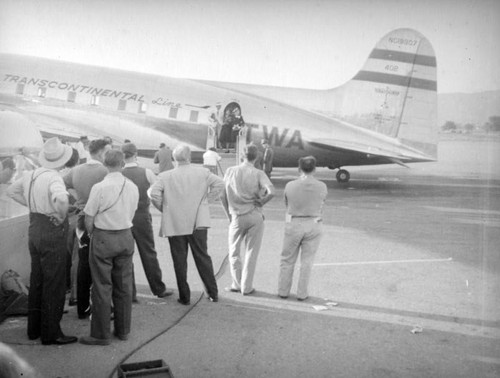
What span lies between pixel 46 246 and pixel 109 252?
0.54 m

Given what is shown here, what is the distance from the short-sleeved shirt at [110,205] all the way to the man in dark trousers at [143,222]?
1044mm

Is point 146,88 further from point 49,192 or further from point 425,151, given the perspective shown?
point 49,192

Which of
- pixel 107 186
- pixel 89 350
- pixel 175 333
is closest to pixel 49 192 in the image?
pixel 107 186

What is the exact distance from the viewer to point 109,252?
448cm

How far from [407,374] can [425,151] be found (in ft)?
45.4

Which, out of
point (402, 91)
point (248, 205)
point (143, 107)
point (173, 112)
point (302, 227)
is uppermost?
point (402, 91)

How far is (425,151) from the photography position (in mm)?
16594

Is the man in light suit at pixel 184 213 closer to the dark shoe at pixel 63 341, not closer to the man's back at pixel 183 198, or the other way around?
the man's back at pixel 183 198

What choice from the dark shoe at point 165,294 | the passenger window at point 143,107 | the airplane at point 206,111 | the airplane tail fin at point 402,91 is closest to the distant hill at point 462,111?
the airplane tail fin at point 402,91

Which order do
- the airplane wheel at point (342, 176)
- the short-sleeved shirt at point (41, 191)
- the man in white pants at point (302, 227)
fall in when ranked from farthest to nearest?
the airplane wheel at point (342, 176) → the man in white pants at point (302, 227) → the short-sleeved shirt at point (41, 191)

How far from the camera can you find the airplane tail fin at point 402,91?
54.9 feet

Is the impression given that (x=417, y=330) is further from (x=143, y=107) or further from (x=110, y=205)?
(x=143, y=107)

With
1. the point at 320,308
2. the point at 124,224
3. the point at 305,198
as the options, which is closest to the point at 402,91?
the point at 305,198

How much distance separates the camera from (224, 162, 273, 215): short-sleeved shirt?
19.3 feet
